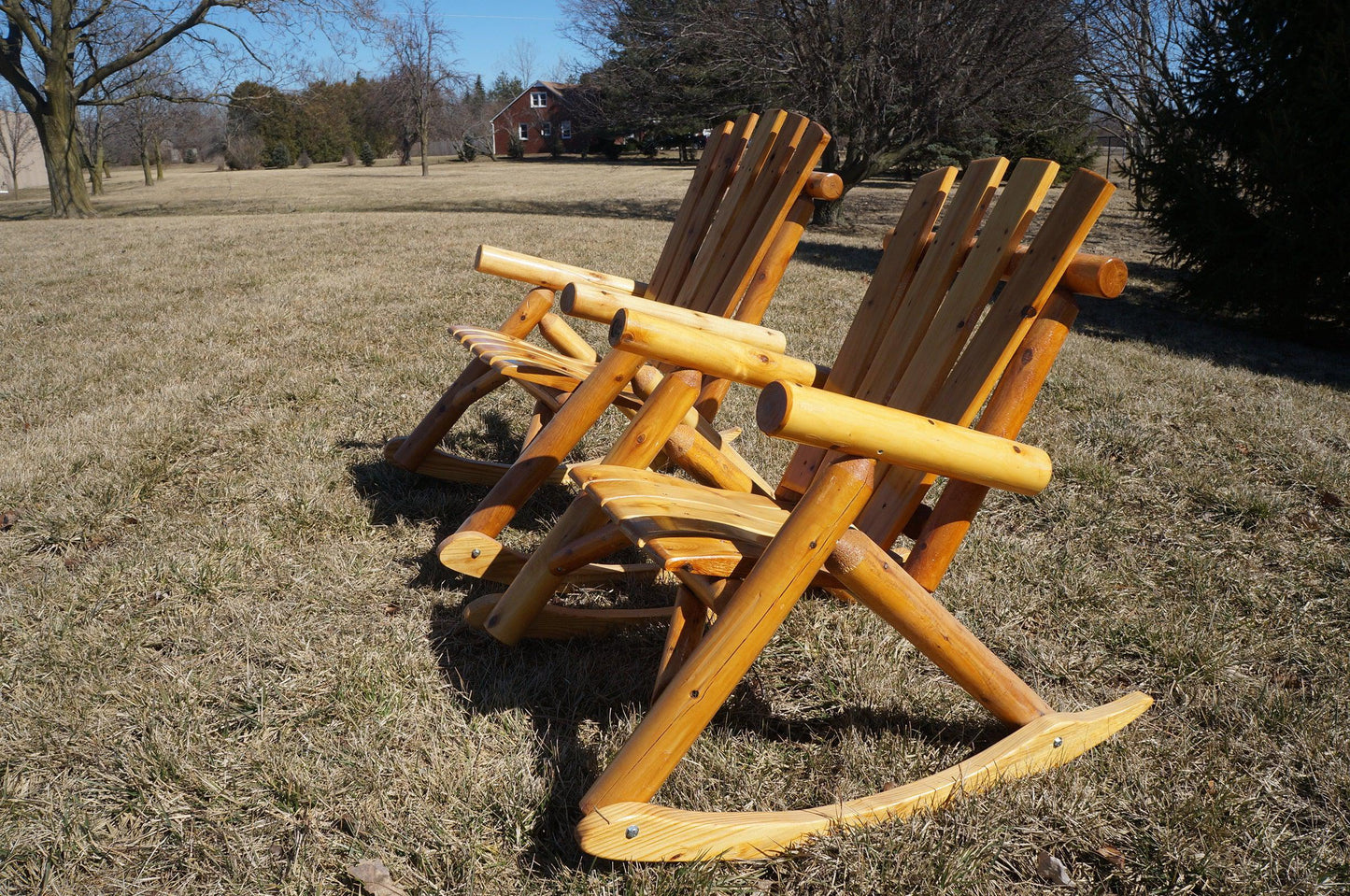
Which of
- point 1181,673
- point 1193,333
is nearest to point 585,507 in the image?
point 1181,673

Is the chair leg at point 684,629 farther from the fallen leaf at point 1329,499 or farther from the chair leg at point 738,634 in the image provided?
the fallen leaf at point 1329,499

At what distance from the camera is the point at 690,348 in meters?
1.58

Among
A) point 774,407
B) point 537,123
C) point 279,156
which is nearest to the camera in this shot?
point 774,407

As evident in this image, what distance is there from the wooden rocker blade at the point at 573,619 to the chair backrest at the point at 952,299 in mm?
597

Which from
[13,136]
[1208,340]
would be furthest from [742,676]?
[13,136]

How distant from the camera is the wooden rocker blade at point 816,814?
1.50 metres

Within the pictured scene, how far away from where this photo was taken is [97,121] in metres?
24.8

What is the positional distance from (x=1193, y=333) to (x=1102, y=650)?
18.6ft

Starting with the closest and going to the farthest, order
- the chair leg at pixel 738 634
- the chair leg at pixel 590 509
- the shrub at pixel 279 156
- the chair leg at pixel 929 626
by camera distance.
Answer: the chair leg at pixel 738 634 < the chair leg at pixel 929 626 < the chair leg at pixel 590 509 < the shrub at pixel 279 156

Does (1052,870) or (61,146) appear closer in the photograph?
(1052,870)

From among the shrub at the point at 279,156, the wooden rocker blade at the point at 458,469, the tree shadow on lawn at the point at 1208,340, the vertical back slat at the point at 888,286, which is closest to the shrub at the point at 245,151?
the shrub at the point at 279,156

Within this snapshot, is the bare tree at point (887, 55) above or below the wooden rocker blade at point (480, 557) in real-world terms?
above

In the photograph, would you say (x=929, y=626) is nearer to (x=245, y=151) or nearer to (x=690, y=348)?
(x=690, y=348)

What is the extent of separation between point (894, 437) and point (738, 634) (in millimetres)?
435
